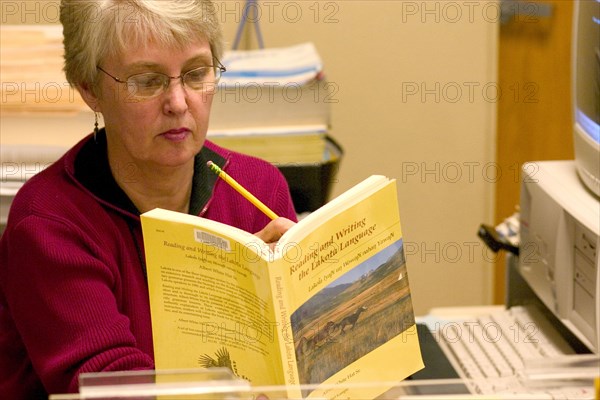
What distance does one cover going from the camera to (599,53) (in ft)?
5.48

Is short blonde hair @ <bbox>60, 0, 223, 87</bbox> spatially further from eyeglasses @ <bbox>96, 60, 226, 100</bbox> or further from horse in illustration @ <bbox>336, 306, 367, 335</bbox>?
horse in illustration @ <bbox>336, 306, 367, 335</bbox>

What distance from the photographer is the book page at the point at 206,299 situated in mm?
1085

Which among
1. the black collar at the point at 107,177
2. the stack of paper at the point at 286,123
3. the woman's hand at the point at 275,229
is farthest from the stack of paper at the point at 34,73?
the woman's hand at the point at 275,229

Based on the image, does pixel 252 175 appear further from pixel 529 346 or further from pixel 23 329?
pixel 529 346

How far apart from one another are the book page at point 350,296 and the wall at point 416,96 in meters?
1.33

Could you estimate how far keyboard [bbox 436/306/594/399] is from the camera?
5.41ft

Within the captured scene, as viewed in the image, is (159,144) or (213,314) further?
(159,144)

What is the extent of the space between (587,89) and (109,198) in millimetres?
927

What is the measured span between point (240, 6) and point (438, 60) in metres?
0.58

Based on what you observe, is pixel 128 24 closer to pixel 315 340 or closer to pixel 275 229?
pixel 275 229

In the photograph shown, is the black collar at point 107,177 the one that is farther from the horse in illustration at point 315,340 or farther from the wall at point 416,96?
the wall at point 416,96

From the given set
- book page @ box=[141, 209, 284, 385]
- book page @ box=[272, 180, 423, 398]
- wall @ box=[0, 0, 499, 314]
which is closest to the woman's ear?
book page @ box=[141, 209, 284, 385]

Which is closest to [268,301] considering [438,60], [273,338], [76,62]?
[273,338]

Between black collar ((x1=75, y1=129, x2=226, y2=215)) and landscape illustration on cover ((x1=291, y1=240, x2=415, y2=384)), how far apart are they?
0.38m
